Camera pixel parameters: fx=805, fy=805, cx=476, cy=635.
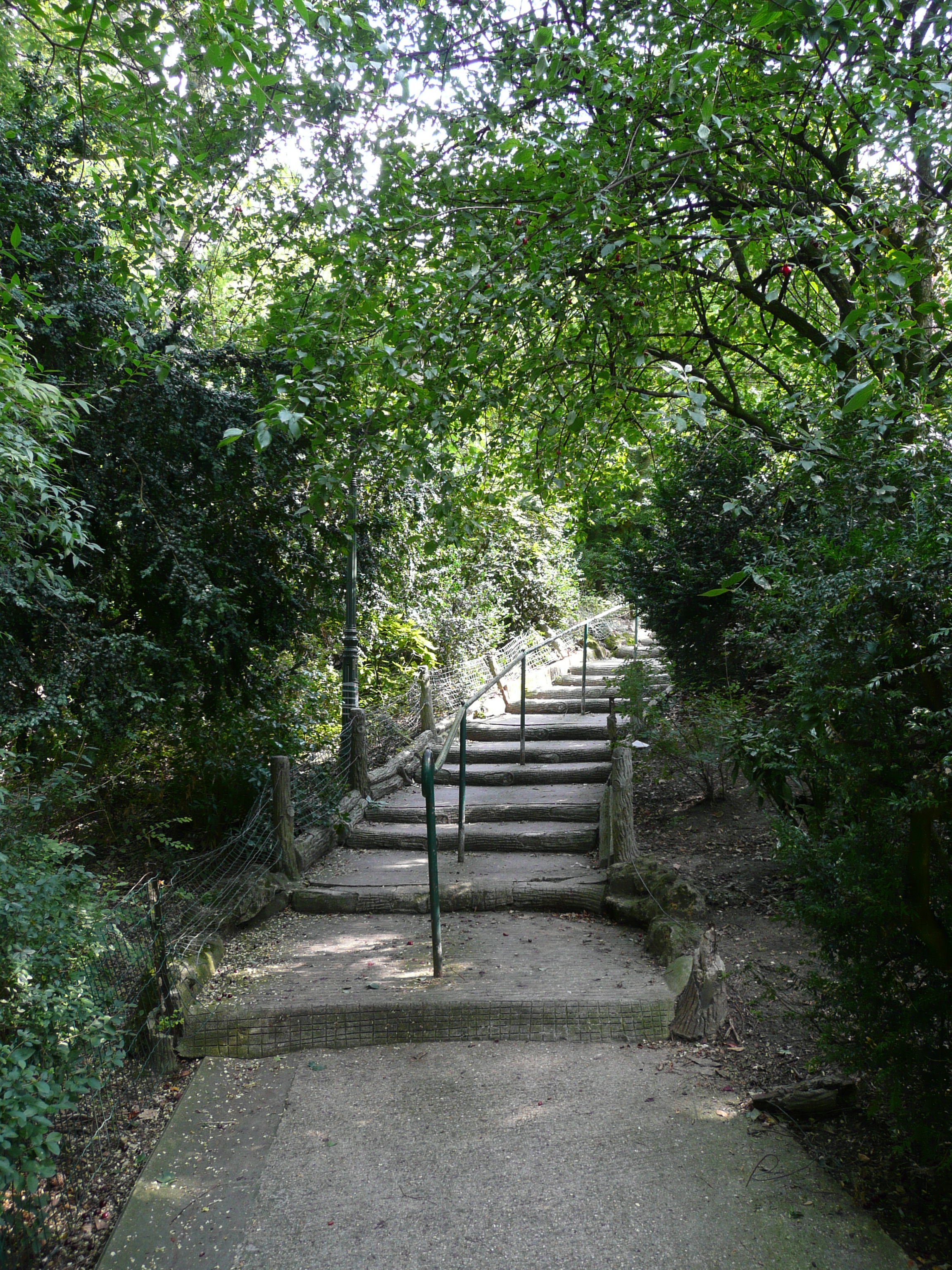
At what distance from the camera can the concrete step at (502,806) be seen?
7.24 meters

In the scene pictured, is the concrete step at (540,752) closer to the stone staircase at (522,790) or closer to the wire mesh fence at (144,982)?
the stone staircase at (522,790)

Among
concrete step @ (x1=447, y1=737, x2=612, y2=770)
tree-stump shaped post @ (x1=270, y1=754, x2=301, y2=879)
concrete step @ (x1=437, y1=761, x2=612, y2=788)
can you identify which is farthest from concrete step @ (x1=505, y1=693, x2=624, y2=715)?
tree-stump shaped post @ (x1=270, y1=754, x2=301, y2=879)

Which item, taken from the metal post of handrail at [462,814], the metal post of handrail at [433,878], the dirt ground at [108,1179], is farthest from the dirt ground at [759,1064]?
the metal post of handrail at [462,814]

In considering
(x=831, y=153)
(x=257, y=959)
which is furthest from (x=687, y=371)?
(x=831, y=153)

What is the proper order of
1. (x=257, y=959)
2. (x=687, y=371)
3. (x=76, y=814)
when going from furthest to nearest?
1. (x=76, y=814)
2. (x=257, y=959)
3. (x=687, y=371)

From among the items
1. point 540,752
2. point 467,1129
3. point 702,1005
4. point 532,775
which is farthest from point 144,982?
point 540,752

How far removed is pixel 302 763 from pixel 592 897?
3454 millimetres

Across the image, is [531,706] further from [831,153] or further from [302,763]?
[831,153]

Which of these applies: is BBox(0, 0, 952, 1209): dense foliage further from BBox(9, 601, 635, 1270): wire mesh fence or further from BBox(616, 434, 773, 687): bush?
BBox(9, 601, 635, 1270): wire mesh fence

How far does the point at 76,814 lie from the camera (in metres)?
7.47

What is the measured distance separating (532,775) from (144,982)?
4779 mm

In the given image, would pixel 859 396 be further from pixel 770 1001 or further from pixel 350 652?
pixel 350 652

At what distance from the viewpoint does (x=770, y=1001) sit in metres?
4.16

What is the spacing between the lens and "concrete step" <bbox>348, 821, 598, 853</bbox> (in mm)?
6766
